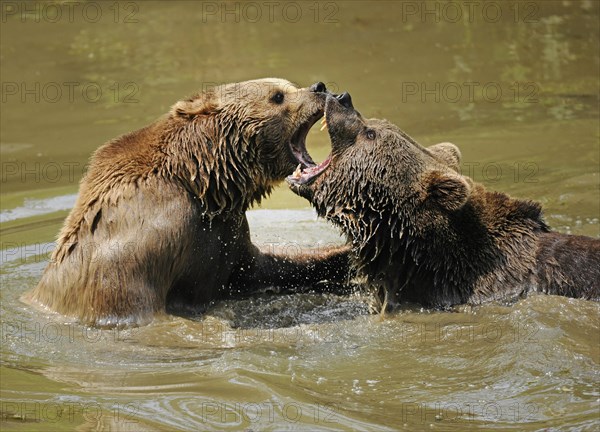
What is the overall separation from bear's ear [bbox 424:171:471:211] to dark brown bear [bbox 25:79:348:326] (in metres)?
1.23

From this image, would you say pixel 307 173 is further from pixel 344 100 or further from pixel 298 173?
pixel 344 100

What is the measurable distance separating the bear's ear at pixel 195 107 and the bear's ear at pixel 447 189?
2.08m

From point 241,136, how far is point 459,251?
223 centimetres

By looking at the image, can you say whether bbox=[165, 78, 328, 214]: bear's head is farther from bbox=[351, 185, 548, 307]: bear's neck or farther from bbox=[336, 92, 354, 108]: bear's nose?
bbox=[351, 185, 548, 307]: bear's neck

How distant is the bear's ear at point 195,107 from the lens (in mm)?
9477

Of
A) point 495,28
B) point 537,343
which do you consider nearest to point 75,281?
point 537,343

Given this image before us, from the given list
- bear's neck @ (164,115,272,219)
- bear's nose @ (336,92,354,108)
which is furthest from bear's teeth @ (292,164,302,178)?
bear's nose @ (336,92,354,108)

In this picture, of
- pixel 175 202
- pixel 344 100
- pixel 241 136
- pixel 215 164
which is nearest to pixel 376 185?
pixel 344 100

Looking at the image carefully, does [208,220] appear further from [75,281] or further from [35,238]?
[35,238]

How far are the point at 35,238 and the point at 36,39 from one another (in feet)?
28.8

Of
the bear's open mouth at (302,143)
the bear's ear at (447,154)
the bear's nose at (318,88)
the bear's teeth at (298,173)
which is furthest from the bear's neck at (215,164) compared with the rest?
the bear's ear at (447,154)

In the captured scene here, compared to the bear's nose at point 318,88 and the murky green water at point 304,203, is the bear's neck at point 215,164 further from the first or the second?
the murky green water at point 304,203

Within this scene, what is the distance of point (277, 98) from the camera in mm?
9555

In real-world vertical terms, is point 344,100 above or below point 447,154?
above
